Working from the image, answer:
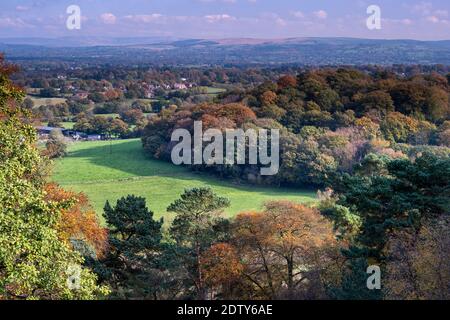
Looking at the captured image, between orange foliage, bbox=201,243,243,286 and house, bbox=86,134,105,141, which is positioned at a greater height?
orange foliage, bbox=201,243,243,286

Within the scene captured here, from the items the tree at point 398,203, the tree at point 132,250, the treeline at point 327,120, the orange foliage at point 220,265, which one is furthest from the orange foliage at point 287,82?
the orange foliage at point 220,265

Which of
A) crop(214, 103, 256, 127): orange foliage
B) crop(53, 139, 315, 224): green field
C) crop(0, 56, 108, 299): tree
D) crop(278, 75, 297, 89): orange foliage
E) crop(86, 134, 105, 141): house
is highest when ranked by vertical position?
crop(278, 75, 297, 89): orange foliage

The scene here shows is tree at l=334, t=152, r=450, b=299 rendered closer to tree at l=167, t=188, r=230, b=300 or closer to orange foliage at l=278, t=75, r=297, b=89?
tree at l=167, t=188, r=230, b=300

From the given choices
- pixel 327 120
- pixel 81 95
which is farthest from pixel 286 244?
pixel 81 95

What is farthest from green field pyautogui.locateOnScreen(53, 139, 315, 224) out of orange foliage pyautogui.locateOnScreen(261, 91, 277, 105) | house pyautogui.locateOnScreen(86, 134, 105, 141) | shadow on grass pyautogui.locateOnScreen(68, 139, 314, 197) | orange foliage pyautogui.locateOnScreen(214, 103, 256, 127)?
orange foliage pyautogui.locateOnScreen(261, 91, 277, 105)

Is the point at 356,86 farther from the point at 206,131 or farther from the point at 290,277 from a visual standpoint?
the point at 290,277

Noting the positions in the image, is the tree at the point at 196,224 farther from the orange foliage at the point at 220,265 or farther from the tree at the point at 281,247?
the tree at the point at 281,247
